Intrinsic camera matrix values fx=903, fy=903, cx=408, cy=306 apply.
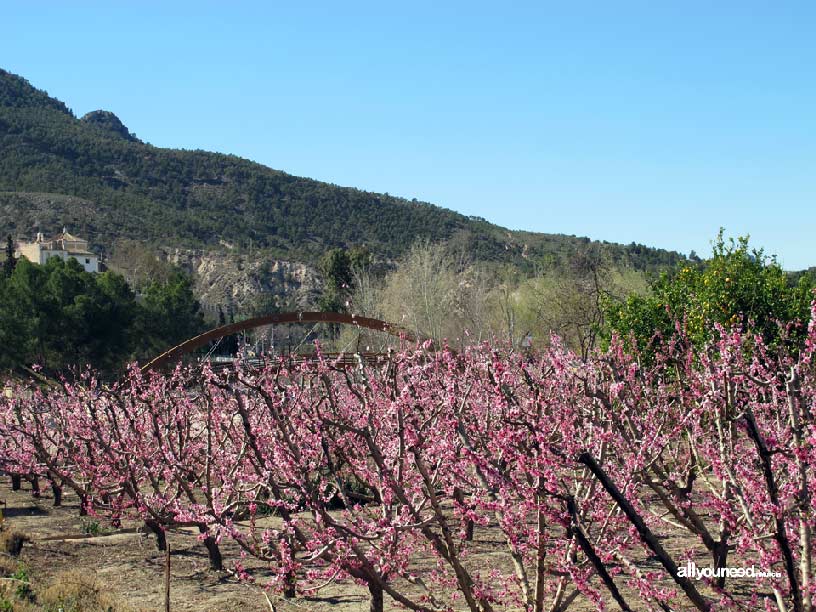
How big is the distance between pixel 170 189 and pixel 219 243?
730 inches

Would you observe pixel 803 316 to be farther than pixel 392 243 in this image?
No

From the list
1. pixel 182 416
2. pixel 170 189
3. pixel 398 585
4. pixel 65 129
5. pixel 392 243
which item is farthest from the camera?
pixel 65 129

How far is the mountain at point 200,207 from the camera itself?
8969cm

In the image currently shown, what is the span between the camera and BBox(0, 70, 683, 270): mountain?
89694mm

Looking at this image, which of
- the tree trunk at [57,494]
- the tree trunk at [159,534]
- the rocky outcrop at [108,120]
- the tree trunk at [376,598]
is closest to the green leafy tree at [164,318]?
the tree trunk at [57,494]

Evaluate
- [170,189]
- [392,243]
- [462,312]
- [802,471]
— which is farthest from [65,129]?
[802,471]

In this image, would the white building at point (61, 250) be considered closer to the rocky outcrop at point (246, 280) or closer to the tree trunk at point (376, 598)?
the rocky outcrop at point (246, 280)

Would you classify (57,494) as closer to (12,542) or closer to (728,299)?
(12,542)

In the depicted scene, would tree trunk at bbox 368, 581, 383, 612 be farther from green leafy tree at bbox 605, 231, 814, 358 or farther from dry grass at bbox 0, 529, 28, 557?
green leafy tree at bbox 605, 231, 814, 358

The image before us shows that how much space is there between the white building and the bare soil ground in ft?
200

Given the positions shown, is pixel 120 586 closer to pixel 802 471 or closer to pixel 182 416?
pixel 182 416

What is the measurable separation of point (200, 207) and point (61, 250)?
36003 millimetres

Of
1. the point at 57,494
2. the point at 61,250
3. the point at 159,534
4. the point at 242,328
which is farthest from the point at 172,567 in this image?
the point at 61,250

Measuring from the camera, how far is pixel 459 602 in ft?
27.5
